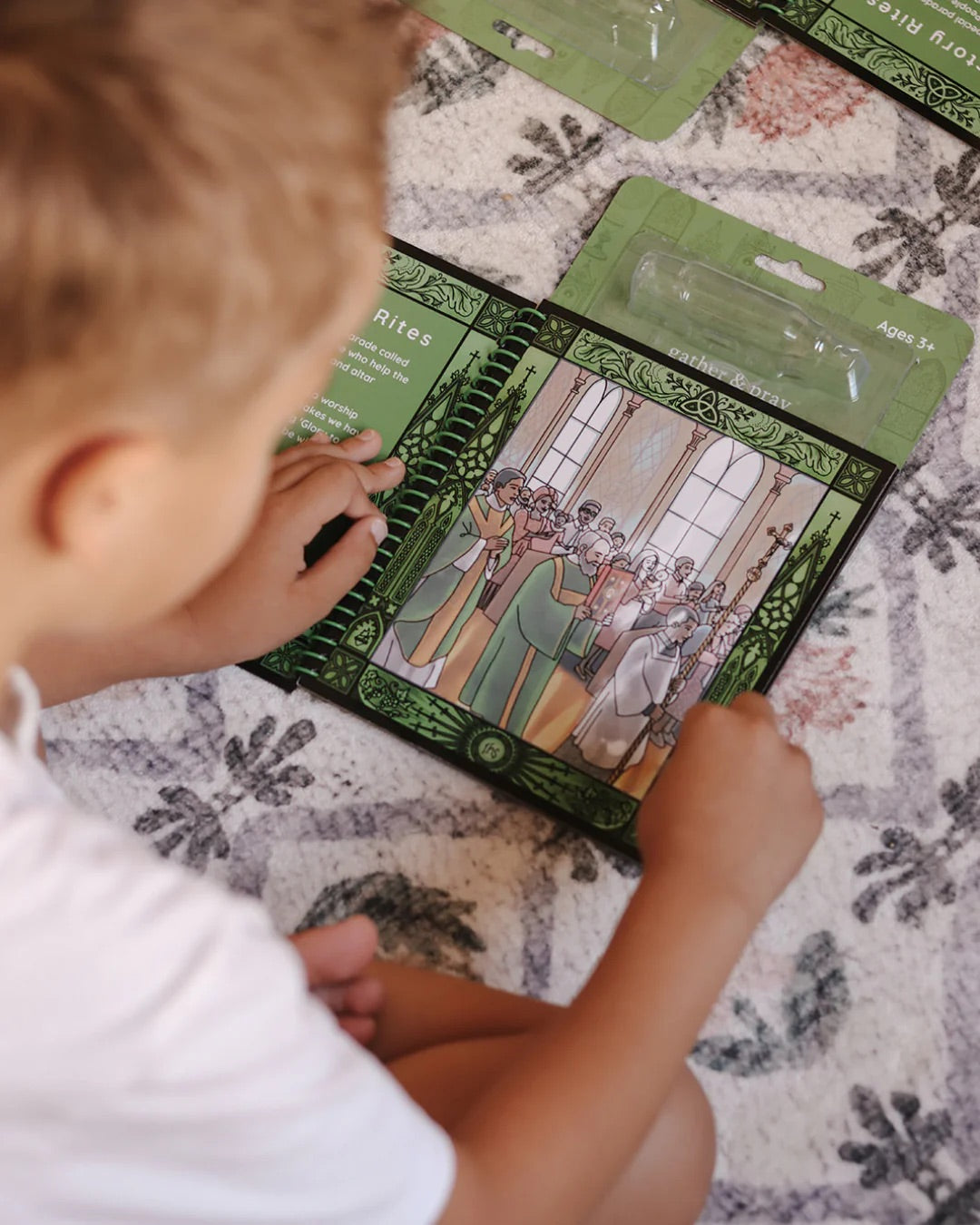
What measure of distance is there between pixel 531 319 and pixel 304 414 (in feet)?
0.49

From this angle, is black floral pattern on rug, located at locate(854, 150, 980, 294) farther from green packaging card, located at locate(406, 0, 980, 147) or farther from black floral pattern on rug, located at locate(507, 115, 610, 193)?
black floral pattern on rug, located at locate(507, 115, 610, 193)

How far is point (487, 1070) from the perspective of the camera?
55 cm

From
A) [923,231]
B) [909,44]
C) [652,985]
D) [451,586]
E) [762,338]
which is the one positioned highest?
[909,44]

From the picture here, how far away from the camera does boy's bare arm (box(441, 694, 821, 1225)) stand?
48 cm

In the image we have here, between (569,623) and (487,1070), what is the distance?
25cm

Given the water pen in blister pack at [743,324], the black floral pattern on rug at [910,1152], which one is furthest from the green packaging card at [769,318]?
the black floral pattern on rug at [910,1152]

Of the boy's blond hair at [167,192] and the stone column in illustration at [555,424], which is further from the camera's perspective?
the stone column in illustration at [555,424]

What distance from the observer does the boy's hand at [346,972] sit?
0.56 metres

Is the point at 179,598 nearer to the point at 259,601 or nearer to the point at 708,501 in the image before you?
the point at 259,601

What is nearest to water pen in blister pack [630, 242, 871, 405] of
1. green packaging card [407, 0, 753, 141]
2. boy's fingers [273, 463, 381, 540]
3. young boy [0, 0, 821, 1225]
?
green packaging card [407, 0, 753, 141]

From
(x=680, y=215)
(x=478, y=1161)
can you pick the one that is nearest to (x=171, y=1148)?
(x=478, y=1161)

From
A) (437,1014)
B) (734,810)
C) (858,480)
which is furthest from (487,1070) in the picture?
(858,480)

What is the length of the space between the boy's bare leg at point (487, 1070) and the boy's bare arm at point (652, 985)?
0.02 metres

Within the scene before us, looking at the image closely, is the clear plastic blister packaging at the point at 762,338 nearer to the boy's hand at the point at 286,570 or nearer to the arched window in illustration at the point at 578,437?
the arched window in illustration at the point at 578,437
